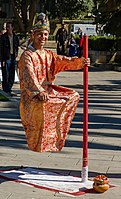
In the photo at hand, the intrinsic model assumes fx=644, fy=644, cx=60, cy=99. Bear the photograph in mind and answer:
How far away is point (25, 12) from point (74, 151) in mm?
42561

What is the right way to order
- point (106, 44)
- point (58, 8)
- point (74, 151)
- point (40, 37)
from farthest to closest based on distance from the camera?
point (58, 8) → point (106, 44) → point (74, 151) → point (40, 37)

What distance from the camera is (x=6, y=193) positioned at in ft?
23.0

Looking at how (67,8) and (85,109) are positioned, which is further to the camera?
(67,8)

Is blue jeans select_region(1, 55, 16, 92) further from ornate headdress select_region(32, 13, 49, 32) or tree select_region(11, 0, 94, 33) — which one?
tree select_region(11, 0, 94, 33)

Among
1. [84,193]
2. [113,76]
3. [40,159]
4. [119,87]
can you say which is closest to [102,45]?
[113,76]

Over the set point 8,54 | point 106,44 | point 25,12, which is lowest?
point 25,12

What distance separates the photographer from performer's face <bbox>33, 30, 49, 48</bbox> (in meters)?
7.50

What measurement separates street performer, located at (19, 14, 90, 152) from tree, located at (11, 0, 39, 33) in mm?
39172

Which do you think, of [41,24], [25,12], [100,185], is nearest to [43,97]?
[41,24]

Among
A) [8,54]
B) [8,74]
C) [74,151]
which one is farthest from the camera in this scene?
[8,74]

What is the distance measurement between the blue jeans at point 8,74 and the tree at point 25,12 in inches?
1198

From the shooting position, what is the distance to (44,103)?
7.25m

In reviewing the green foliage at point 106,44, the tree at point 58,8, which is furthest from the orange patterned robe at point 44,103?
the tree at point 58,8

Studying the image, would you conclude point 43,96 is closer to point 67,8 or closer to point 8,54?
point 8,54
